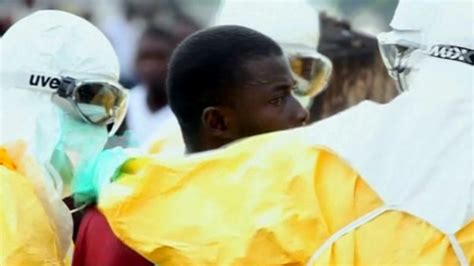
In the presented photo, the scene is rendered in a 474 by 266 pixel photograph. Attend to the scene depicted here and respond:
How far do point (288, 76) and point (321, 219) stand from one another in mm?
778

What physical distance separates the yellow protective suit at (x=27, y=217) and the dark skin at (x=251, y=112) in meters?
0.35

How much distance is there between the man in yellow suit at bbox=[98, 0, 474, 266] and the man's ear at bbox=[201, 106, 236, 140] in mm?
524

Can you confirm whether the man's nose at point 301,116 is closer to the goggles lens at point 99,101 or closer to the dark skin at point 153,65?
the goggles lens at point 99,101

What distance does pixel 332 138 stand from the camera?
1.99m

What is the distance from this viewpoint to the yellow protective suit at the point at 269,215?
1.94m

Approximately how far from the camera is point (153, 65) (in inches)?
228

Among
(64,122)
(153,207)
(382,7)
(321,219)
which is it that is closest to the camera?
(321,219)

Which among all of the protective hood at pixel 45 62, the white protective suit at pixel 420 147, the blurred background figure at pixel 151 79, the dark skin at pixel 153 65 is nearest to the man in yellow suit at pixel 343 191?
the white protective suit at pixel 420 147

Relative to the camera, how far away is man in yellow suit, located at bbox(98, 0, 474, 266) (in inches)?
75.8

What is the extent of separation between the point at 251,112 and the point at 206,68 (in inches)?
5.3

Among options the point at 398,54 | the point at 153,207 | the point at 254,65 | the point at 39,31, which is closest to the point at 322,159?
the point at 153,207

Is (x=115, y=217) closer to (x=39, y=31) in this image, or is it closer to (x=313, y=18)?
(x=39, y=31)

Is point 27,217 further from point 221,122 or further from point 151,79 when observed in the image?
point 151,79

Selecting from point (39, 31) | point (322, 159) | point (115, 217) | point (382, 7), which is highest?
point (322, 159)
